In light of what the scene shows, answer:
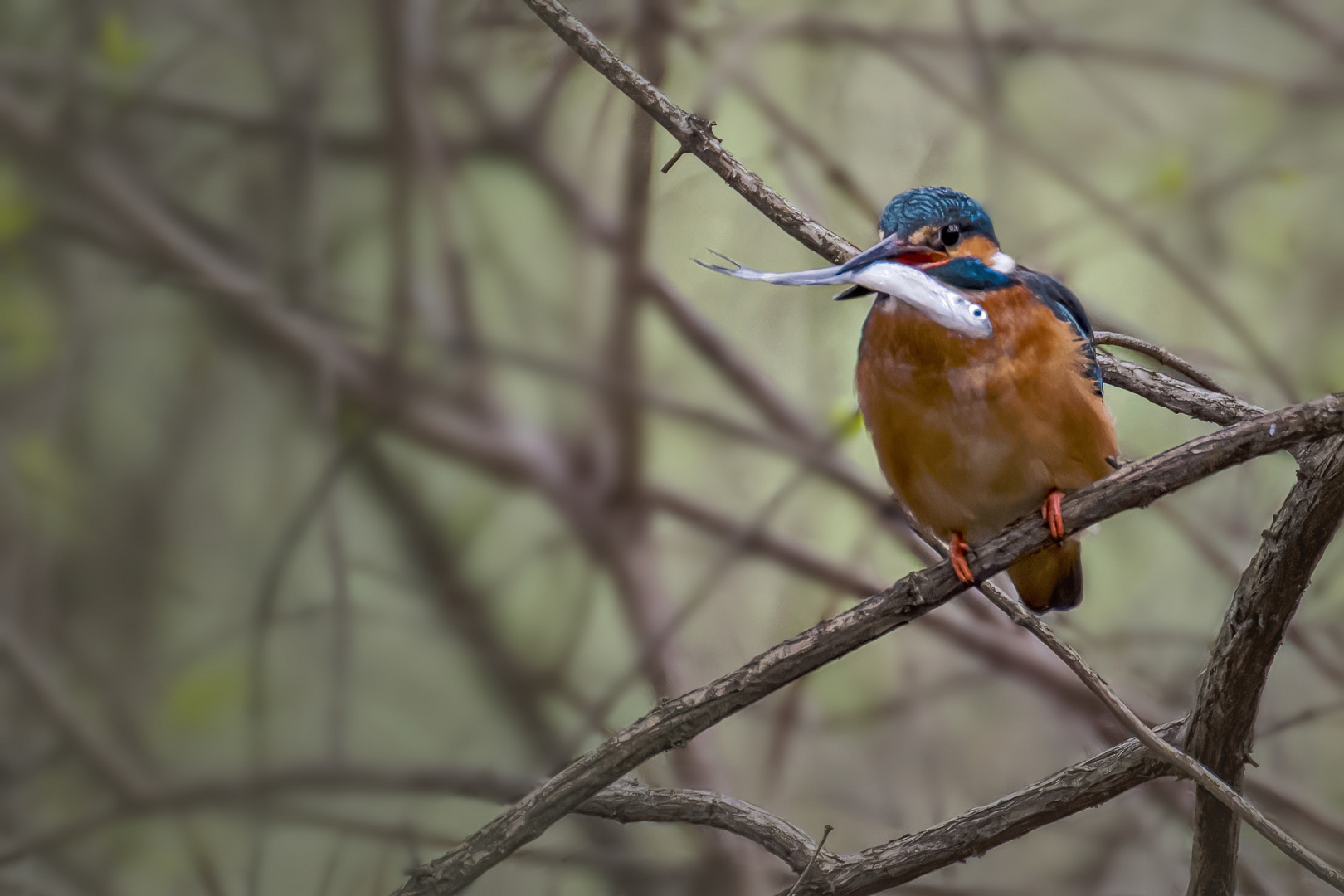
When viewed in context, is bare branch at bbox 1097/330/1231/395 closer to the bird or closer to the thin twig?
the bird

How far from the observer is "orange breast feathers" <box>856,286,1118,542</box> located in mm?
816

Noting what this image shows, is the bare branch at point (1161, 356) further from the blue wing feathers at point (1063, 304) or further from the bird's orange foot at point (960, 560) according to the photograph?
the bird's orange foot at point (960, 560)

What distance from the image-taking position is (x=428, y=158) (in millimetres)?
1188

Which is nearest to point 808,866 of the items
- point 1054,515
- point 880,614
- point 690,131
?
point 880,614

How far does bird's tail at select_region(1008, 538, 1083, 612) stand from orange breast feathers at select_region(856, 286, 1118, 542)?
8 centimetres

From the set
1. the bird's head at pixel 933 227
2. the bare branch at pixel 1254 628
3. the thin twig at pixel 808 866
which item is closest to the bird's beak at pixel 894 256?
the bird's head at pixel 933 227

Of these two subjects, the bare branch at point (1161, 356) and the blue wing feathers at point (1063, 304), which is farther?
the bare branch at point (1161, 356)

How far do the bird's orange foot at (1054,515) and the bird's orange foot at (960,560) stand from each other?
7 cm

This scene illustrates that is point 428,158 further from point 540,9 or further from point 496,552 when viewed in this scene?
point 496,552

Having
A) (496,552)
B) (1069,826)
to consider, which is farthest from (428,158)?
(1069,826)

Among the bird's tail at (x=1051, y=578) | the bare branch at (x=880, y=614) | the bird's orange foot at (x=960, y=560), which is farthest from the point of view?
the bird's tail at (x=1051, y=578)

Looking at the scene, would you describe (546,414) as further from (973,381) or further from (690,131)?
(973,381)

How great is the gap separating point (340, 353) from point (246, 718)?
1.30 feet

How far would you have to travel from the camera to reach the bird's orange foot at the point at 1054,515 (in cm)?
82
